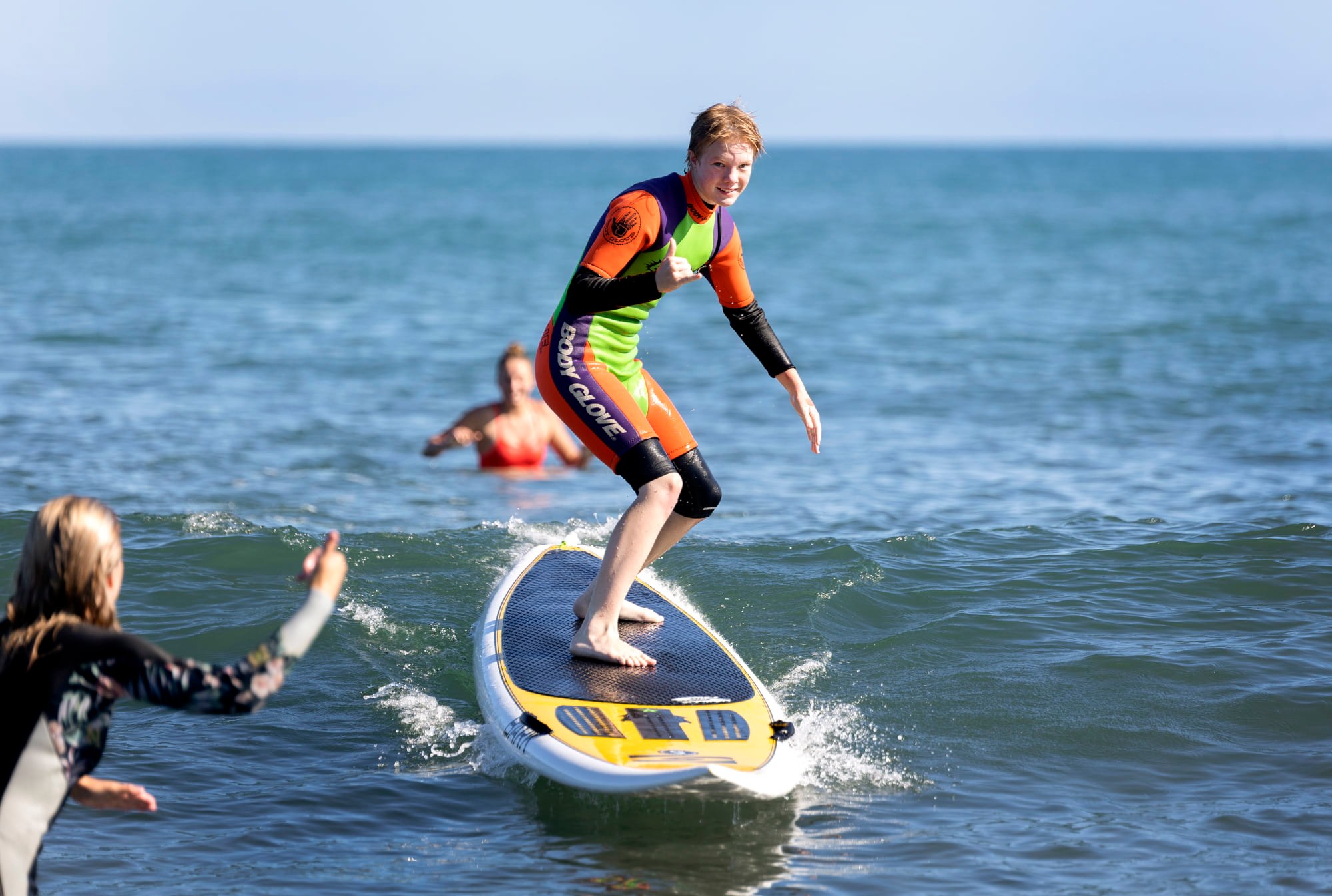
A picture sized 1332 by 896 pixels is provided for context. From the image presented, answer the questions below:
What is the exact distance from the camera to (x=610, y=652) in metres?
5.60

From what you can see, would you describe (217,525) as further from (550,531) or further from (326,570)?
(326,570)

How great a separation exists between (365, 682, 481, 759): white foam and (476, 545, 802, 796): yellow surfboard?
185 mm

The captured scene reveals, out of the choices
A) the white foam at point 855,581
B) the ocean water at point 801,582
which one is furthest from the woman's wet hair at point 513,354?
the white foam at point 855,581

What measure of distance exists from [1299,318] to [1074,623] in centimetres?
1998

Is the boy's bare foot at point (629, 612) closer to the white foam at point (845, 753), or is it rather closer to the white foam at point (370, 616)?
the white foam at point (845, 753)

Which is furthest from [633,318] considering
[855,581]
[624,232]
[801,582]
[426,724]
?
[855,581]

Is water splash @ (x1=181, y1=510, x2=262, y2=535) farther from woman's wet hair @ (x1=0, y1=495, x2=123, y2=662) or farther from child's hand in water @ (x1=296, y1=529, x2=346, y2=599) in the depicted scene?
child's hand in water @ (x1=296, y1=529, x2=346, y2=599)

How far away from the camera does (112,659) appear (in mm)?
3080

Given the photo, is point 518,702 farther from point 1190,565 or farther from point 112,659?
point 1190,565

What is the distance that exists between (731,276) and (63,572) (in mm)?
3309

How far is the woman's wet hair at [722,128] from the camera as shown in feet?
16.9

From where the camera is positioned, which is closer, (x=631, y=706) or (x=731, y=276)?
(x=631, y=706)

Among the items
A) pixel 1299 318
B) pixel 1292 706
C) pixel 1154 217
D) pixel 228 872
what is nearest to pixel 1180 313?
pixel 1299 318

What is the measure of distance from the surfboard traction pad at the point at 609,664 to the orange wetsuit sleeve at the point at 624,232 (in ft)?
5.56
